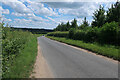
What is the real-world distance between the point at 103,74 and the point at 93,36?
1569 cm

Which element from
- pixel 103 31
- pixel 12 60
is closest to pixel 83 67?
pixel 12 60

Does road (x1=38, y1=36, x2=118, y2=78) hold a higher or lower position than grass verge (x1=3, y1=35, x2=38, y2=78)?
lower

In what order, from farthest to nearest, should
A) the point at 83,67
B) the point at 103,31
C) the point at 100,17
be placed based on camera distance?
the point at 100,17
the point at 103,31
the point at 83,67

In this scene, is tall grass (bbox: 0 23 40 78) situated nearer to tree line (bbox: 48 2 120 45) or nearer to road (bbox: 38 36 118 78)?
road (bbox: 38 36 118 78)

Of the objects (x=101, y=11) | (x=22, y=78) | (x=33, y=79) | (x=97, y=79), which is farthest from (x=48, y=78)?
(x=101, y=11)

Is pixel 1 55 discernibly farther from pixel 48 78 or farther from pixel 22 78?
pixel 48 78

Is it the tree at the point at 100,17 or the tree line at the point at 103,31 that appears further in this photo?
the tree at the point at 100,17

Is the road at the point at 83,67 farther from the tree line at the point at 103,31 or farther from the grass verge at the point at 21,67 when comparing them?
the tree line at the point at 103,31

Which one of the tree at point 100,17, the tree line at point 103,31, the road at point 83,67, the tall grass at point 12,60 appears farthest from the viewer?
the tree at point 100,17

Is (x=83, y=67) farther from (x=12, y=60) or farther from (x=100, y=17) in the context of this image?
(x=100, y=17)

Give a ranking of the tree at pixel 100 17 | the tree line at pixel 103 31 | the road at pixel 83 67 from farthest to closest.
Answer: the tree at pixel 100 17, the tree line at pixel 103 31, the road at pixel 83 67

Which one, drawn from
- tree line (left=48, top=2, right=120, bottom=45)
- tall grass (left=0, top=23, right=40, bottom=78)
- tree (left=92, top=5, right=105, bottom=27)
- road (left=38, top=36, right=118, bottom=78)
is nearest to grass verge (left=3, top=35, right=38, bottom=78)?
tall grass (left=0, top=23, right=40, bottom=78)

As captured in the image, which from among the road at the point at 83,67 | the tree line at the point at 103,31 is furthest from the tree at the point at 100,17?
the road at the point at 83,67

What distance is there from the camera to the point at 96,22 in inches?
1131
